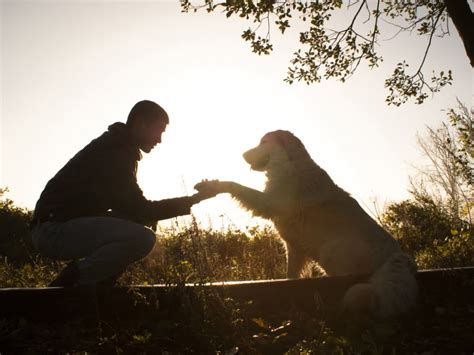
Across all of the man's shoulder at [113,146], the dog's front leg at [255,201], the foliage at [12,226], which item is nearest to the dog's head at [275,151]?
the dog's front leg at [255,201]

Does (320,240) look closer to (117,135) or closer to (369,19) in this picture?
(117,135)

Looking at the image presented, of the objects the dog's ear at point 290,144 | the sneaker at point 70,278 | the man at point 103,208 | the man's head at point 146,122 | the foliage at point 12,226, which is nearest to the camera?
the sneaker at point 70,278

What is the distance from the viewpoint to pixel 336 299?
11.5 ft

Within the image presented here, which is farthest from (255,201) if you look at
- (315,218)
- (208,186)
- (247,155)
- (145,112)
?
(145,112)

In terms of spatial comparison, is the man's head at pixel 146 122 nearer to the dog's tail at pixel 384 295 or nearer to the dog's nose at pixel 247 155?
the dog's nose at pixel 247 155

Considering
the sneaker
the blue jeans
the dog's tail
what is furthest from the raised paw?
the dog's tail

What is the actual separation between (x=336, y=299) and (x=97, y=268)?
216cm

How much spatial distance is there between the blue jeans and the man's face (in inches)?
38.1

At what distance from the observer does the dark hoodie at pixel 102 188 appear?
3686 mm

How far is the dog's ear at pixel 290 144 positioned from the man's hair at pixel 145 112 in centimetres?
171

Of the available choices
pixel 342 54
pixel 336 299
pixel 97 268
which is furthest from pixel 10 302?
pixel 342 54

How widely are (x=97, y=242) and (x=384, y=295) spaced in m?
2.59

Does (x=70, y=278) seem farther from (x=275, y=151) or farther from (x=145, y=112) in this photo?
(x=275, y=151)

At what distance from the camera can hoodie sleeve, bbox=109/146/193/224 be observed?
151 inches
